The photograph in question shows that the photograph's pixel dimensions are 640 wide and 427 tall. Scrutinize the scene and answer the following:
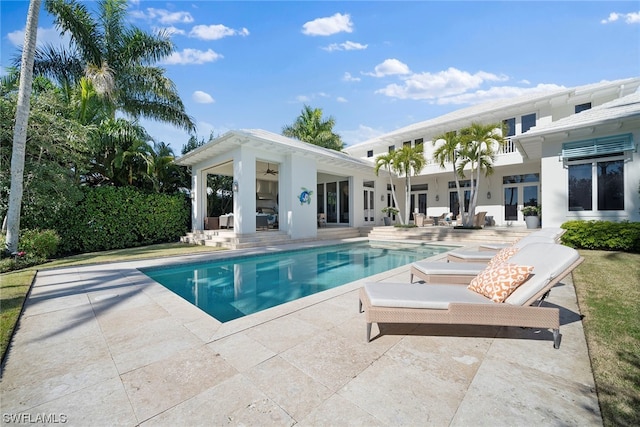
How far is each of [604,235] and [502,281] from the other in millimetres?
9064

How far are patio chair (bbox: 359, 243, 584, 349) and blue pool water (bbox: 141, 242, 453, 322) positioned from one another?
2624 mm

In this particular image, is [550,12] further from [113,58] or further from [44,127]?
[113,58]

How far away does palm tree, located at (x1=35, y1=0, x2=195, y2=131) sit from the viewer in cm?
1191

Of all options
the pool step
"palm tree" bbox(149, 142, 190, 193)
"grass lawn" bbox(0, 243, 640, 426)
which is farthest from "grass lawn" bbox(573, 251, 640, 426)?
"palm tree" bbox(149, 142, 190, 193)

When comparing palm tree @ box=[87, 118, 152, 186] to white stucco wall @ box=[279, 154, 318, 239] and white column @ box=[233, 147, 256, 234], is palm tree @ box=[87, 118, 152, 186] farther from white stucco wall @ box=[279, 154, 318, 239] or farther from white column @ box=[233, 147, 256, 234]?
white stucco wall @ box=[279, 154, 318, 239]

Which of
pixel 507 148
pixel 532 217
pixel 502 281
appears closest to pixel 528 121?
pixel 507 148

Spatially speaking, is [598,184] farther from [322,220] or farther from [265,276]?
[322,220]

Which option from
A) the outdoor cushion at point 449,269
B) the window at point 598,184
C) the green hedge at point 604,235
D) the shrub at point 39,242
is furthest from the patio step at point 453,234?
the shrub at point 39,242

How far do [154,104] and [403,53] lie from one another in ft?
43.1

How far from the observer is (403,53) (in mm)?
12484

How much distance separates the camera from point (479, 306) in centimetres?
277

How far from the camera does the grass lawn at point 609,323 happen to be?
2004 millimetres

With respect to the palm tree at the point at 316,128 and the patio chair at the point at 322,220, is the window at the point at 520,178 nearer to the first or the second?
the patio chair at the point at 322,220

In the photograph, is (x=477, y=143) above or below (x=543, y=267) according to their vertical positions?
above
